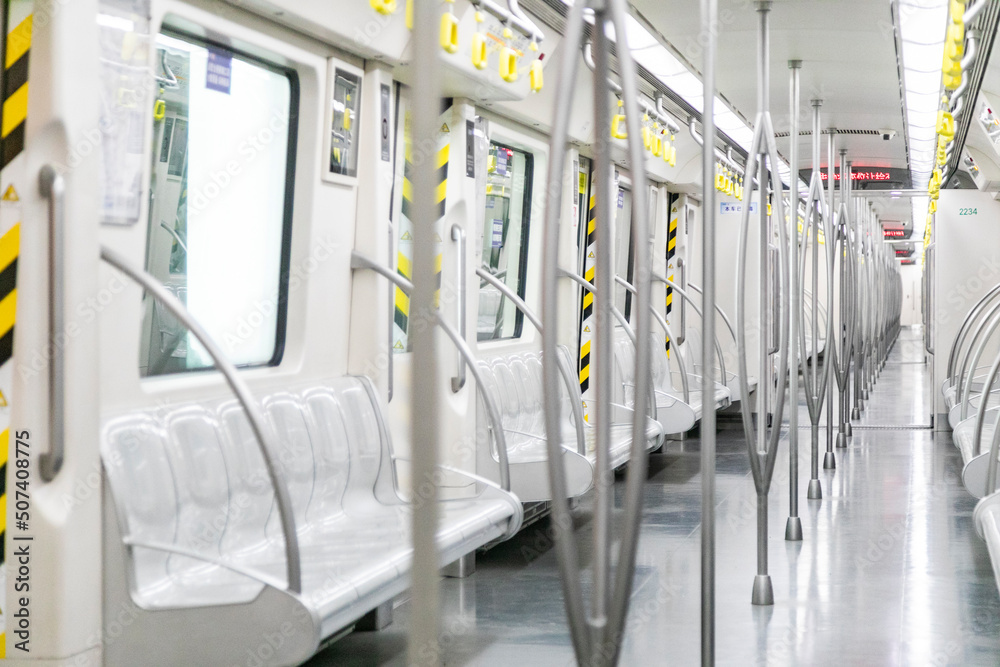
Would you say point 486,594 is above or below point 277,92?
below

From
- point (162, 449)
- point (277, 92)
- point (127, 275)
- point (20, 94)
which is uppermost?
point (277, 92)

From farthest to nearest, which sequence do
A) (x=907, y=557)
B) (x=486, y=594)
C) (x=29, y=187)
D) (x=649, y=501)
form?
(x=649, y=501), (x=907, y=557), (x=486, y=594), (x=29, y=187)

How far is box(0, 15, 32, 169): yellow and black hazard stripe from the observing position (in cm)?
285

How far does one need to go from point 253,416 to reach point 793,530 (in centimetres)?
389

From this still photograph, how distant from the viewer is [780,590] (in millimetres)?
5055

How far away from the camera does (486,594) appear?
5004 mm

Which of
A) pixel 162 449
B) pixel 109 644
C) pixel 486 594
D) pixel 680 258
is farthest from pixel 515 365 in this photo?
pixel 680 258

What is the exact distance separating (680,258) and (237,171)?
24.2 feet

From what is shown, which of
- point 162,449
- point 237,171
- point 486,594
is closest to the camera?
point 162,449

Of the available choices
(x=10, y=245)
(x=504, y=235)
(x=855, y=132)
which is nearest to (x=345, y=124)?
(x=10, y=245)

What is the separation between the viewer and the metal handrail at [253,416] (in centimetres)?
300

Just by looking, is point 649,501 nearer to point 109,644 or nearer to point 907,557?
point 907,557

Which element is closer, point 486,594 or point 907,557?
point 486,594

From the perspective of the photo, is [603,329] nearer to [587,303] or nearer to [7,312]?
[7,312]
